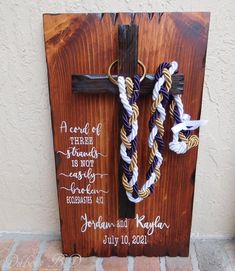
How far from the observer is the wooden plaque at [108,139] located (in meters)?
0.85

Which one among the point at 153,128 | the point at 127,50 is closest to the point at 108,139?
the point at 153,128

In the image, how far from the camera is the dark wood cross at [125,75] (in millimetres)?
811

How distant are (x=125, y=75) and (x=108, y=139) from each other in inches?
7.8

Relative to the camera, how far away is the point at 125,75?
0.84 m

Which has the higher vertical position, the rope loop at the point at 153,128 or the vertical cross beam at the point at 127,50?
the vertical cross beam at the point at 127,50

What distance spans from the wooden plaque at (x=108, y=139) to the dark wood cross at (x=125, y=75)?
36 mm

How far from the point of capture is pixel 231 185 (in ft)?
3.40

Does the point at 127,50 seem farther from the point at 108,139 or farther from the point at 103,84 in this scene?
the point at 108,139

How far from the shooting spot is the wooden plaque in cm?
85

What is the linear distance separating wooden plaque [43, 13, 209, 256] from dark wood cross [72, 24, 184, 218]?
0.04m

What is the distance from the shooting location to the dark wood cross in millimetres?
811

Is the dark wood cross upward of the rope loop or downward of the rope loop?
upward

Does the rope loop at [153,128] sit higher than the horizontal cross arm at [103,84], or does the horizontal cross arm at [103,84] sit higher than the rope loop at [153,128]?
the horizontal cross arm at [103,84]

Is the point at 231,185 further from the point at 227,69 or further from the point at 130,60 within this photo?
the point at 130,60
